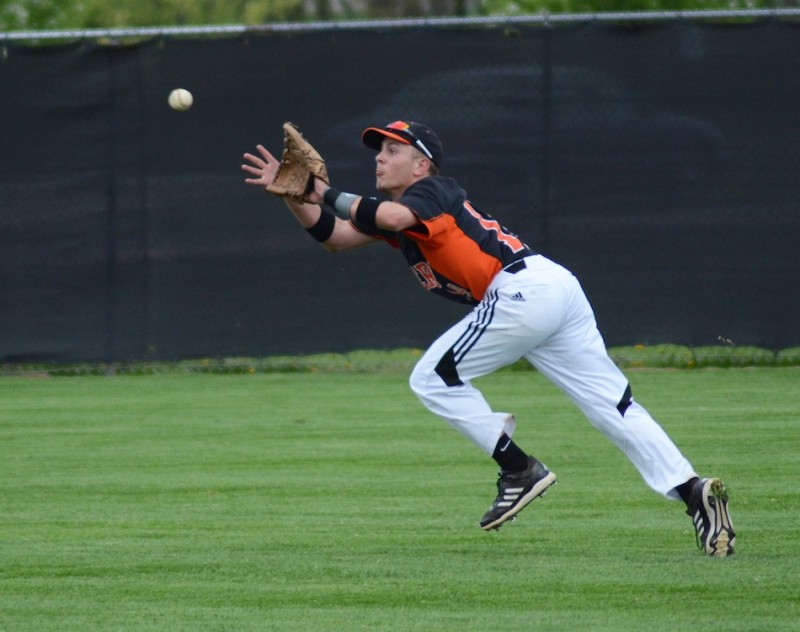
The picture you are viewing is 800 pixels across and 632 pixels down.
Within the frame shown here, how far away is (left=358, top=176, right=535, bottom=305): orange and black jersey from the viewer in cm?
575

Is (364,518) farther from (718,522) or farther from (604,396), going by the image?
(718,522)

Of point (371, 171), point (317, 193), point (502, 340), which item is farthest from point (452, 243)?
point (371, 171)

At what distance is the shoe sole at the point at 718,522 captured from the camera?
17.8 ft

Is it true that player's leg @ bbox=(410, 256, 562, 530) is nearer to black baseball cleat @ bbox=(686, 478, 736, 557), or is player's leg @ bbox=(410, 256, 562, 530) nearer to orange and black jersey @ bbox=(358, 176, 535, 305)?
orange and black jersey @ bbox=(358, 176, 535, 305)

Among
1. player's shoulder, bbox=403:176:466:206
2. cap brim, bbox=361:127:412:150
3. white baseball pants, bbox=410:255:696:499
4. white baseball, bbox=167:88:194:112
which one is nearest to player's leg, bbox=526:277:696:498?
white baseball pants, bbox=410:255:696:499

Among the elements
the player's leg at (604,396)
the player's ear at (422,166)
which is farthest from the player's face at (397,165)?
the player's leg at (604,396)

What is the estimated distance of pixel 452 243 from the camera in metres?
5.84

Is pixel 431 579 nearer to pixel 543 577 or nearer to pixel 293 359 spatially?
pixel 543 577

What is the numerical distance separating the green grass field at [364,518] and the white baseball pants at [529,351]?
1.68ft

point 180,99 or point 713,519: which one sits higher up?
point 180,99

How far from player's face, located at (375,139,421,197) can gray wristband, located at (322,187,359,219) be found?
245mm

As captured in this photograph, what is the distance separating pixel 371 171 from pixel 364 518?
5660 mm

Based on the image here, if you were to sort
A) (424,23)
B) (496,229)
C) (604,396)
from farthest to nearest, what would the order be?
(424,23), (496,229), (604,396)

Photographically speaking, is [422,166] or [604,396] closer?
[604,396]
